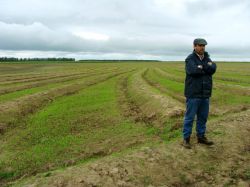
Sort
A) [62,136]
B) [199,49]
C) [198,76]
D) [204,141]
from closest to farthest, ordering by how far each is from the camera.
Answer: [199,49] → [198,76] → [204,141] → [62,136]

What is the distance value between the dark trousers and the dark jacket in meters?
0.21

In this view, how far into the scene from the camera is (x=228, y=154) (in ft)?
32.4

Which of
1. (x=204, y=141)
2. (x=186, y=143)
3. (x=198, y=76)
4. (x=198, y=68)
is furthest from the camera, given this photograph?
(x=204, y=141)

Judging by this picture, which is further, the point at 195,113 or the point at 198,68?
the point at 195,113

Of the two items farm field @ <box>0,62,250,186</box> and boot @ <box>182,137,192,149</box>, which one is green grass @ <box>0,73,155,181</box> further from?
boot @ <box>182,137,192,149</box>

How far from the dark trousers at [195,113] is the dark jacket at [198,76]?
21 cm

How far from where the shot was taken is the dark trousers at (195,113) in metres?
9.95

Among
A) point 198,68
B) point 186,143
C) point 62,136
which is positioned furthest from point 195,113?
point 62,136

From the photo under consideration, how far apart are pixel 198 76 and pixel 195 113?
118 centimetres

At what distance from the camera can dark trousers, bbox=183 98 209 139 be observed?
995 cm

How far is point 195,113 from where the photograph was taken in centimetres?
1007

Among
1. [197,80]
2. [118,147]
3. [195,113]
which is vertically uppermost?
[197,80]

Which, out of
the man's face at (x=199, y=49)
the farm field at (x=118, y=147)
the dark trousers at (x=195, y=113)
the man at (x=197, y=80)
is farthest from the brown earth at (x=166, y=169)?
the man's face at (x=199, y=49)

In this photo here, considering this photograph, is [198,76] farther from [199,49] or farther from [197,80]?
[199,49]
